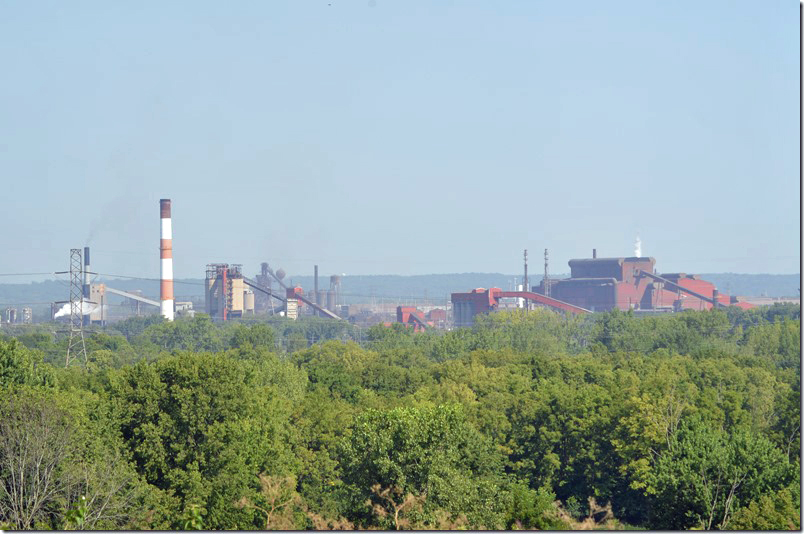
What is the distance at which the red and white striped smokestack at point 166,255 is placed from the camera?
85.2 metres

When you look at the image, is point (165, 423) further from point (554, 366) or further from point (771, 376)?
point (771, 376)

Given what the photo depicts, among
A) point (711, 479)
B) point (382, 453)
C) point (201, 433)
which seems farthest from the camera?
point (201, 433)

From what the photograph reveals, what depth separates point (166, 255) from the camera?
85.0 m

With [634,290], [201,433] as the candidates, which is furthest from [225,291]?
[201,433]

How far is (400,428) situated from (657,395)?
10999 millimetres

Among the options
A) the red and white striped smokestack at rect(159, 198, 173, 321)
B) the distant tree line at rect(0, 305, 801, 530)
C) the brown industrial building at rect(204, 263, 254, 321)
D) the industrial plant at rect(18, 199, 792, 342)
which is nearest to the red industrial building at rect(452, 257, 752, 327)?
the industrial plant at rect(18, 199, 792, 342)

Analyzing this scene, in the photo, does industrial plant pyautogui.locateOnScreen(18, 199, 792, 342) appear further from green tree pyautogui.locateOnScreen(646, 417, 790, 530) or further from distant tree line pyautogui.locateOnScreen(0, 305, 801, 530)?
green tree pyautogui.locateOnScreen(646, 417, 790, 530)

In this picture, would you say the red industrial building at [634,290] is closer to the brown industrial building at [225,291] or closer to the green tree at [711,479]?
the brown industrial building at [225,291]

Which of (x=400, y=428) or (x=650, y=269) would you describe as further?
(x=650, y=269)

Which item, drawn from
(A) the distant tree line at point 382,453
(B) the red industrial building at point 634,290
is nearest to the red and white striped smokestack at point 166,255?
(B) the red industrial building at point 634,290

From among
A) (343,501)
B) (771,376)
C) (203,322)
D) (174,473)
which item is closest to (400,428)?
(343,501)

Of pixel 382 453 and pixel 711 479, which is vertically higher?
pixel 382 453

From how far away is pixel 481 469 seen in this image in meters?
25.3

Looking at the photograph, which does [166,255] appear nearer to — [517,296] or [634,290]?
[517,296]
